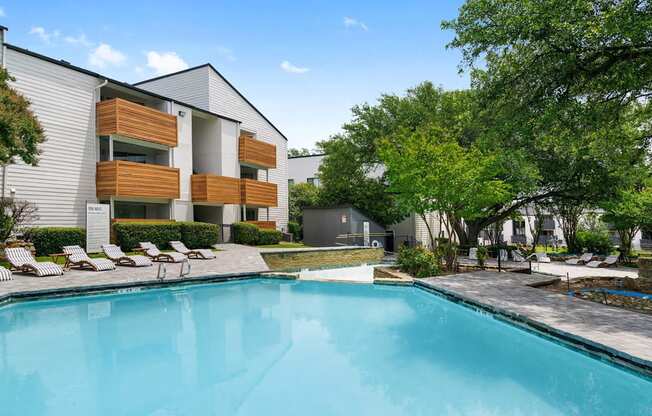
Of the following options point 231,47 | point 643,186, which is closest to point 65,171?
point 231,47

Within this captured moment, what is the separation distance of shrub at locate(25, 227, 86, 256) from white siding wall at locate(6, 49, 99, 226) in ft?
5.17

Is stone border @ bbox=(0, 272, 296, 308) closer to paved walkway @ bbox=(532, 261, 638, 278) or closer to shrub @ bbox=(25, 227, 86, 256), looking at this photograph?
shrub @ bbox=(25, 227, 86, 256)

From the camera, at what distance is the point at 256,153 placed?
27891 millimetres

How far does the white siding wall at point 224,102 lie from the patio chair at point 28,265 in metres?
15.8

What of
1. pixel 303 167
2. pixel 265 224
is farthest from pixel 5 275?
pixel 303 167

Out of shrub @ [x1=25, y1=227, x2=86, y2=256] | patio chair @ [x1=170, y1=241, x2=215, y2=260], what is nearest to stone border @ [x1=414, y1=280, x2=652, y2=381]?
patio chair @ [x1=170, y1=241, x2=215, y2=260]

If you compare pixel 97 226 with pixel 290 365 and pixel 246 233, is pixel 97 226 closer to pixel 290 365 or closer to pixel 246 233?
pixel 246 233

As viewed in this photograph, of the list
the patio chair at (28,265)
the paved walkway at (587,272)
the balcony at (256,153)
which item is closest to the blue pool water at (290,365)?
the patio chair at (28,265)

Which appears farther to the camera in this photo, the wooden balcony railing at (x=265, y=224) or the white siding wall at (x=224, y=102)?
the white siding wall at (x=224, y=102)

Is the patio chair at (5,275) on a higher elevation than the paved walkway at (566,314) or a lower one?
higher

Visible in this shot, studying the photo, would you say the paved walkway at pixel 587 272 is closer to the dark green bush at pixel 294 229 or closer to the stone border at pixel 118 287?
the stone border at pixel 118 287

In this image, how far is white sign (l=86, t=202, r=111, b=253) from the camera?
1689 centimetres

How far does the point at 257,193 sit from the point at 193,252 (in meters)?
9.31

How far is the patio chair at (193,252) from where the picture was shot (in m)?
18.2
